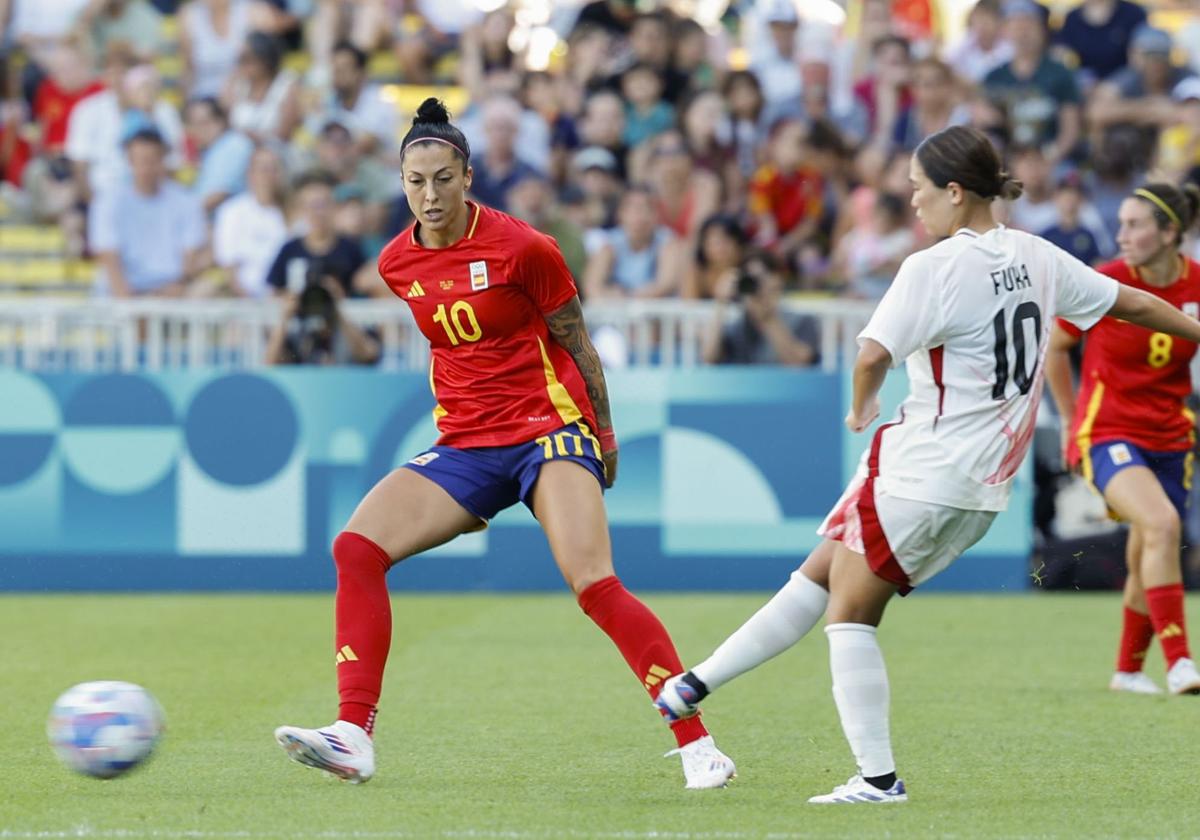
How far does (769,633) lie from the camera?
20.7 feet

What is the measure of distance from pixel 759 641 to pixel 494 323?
141 centimetres

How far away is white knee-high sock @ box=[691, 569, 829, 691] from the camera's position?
630 centimetres

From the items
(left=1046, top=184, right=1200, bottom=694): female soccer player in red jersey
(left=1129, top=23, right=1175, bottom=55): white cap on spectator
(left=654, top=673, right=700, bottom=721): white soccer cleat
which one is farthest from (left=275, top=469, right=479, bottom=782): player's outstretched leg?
(left=1129, top=23, right=1175, bottom=55): white cap on spectator

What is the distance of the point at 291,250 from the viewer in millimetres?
14844

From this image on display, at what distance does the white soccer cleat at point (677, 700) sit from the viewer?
6297mm

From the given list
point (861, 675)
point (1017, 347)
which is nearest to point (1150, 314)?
point (1017, 347)

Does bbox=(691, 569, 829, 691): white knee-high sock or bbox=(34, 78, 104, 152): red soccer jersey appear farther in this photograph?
bbox=(34, 78, 104, 152): red soccer jersey

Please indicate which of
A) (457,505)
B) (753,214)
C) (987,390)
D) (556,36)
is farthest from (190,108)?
(987,390)

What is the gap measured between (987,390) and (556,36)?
13376mm

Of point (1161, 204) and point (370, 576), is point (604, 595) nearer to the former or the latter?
point (370, 576)

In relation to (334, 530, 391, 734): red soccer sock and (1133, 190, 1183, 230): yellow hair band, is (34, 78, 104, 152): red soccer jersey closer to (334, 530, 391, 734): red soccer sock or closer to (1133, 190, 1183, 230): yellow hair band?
(1133, 190, 1183, 230): yellow hair band

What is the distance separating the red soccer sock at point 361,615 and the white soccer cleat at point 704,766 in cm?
104

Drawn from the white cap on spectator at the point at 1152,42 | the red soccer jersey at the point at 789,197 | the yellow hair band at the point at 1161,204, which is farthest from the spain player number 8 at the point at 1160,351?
the white cap on spectator at the point at 1152,42

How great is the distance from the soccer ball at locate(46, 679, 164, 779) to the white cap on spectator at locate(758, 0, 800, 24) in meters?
12.9
